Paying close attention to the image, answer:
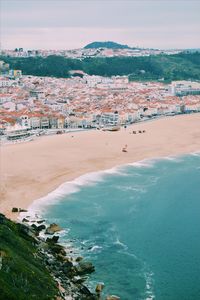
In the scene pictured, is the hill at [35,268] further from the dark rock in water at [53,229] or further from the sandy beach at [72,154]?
the sandy beach at [72,154]

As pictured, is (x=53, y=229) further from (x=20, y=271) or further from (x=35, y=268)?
(x=20, y=271)

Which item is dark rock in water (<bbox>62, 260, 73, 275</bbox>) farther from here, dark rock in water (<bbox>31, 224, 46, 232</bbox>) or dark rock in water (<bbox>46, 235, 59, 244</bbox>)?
dark rock in water (<bbox>31, 224, 46, 232</bbox>)

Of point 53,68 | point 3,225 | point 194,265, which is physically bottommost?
point 194,265

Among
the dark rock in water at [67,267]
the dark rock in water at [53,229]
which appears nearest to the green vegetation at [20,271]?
the dark rock in water at [67,267]

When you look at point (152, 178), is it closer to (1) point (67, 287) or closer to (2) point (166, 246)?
(2) point (166, 246)

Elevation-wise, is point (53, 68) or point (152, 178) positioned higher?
point (53, 68)

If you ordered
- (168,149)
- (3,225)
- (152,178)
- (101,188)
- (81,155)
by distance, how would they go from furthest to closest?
(168,149) < (81,155) < (152,178) < (101,188) < (3,225)

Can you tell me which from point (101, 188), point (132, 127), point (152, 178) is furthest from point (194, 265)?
point (132, 127)
